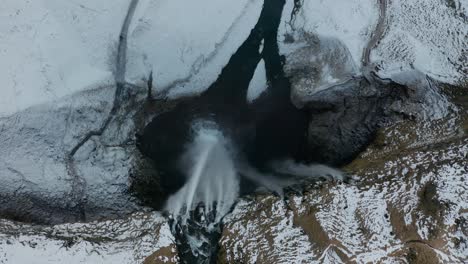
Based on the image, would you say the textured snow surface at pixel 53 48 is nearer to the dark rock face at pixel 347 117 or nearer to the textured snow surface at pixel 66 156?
the textured snow surface at pixel 66 156

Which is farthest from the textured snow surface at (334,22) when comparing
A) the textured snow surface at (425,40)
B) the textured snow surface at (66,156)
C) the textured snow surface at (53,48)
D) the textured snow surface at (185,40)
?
the textured snow surface at (66,156)

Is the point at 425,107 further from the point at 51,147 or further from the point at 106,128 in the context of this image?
the point at 51,147

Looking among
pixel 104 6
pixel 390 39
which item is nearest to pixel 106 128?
pixel 104 6

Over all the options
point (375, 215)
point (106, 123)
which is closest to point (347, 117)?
point (375, 215)

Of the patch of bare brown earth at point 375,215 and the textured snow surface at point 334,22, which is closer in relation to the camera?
the patch of bare brown earth at point 375,215

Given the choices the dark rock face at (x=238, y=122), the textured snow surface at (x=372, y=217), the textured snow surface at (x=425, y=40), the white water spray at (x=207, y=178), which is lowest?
the textured snow surface at (x=372, y=217)

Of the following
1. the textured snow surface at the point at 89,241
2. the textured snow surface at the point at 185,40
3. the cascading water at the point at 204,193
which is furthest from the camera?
the textured snow surface at the point at 185,40

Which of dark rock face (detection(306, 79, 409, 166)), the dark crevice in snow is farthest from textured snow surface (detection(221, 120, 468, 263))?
the dark crevice in snow
